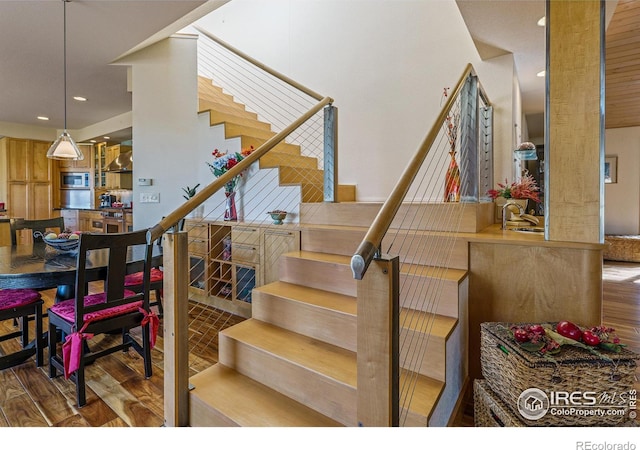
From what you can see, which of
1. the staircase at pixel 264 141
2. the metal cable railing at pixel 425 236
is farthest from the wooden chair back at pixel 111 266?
the staircase at pixel 264 141

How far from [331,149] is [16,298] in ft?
8.62

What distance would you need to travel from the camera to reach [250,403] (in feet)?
5.29

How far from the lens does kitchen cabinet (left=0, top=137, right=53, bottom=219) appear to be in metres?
6.48

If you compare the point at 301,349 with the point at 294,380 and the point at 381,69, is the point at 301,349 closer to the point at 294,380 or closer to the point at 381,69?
the point at 294,380

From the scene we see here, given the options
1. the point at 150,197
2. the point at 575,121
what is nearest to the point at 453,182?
the point at 575,121

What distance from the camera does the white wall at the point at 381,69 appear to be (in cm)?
336

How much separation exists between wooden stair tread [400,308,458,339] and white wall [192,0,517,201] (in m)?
2.01

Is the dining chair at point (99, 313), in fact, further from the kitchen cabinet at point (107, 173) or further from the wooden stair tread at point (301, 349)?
the kitchen cabinet at point (107, 173)

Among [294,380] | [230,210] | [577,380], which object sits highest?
[230,210]

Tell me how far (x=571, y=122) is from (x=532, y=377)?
1.37 metres

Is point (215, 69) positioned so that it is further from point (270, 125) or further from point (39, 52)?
point (39, 52)

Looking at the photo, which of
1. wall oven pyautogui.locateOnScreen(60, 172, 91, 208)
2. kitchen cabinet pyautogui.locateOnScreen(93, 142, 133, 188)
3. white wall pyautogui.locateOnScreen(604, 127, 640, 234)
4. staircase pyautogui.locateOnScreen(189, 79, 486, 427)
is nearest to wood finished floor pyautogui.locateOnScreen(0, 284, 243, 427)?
staircase pyautogui.locateOnScreen(189, 79, 486, 427)

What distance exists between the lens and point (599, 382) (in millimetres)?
1396
